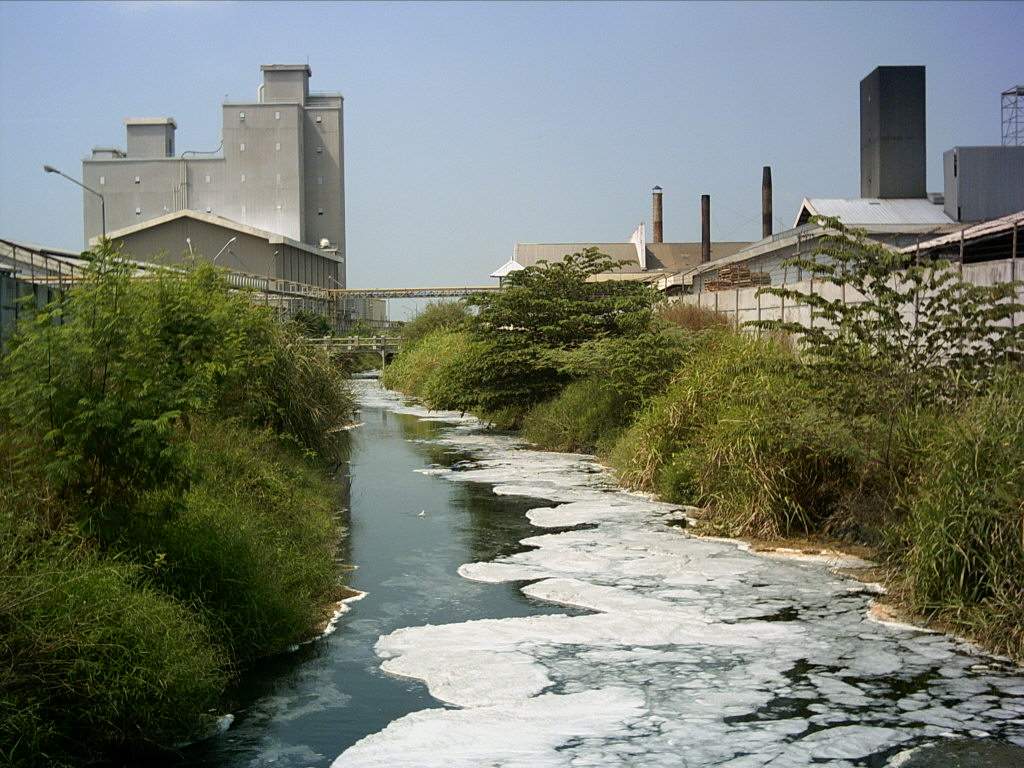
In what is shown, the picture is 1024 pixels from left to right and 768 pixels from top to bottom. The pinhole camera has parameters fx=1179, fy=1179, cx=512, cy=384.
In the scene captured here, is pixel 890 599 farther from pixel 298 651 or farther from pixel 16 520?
pixel 16 520

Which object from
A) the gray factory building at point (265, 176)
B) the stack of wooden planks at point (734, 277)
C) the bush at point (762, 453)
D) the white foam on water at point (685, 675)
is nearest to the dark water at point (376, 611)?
the white foam on water at point (685, 675)

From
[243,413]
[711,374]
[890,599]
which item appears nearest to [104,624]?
[890,599]

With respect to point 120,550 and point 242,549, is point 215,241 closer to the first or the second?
point 242,549

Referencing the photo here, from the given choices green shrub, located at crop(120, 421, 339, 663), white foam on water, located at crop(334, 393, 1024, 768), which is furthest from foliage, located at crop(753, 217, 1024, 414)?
green shrub, located at crop(120, 421, 339, 663)

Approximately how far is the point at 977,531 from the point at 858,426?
3.69 meters

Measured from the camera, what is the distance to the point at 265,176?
8900 centimetres

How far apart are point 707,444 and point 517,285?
14.7m

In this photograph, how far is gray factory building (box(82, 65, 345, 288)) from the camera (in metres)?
88.6

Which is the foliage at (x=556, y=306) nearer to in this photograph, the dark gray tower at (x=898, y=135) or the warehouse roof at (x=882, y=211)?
the warehouse roof at (x=882, y=211)

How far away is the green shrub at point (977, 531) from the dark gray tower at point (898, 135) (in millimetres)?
34799

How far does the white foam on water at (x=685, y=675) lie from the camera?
25.4ft

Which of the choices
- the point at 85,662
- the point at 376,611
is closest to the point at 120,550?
the point at 85,662

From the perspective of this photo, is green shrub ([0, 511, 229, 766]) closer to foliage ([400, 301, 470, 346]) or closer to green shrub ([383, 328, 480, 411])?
green shrub ([383, 328, 480, 411])

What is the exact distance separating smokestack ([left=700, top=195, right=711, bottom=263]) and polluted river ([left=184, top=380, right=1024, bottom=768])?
5224 centimetres
